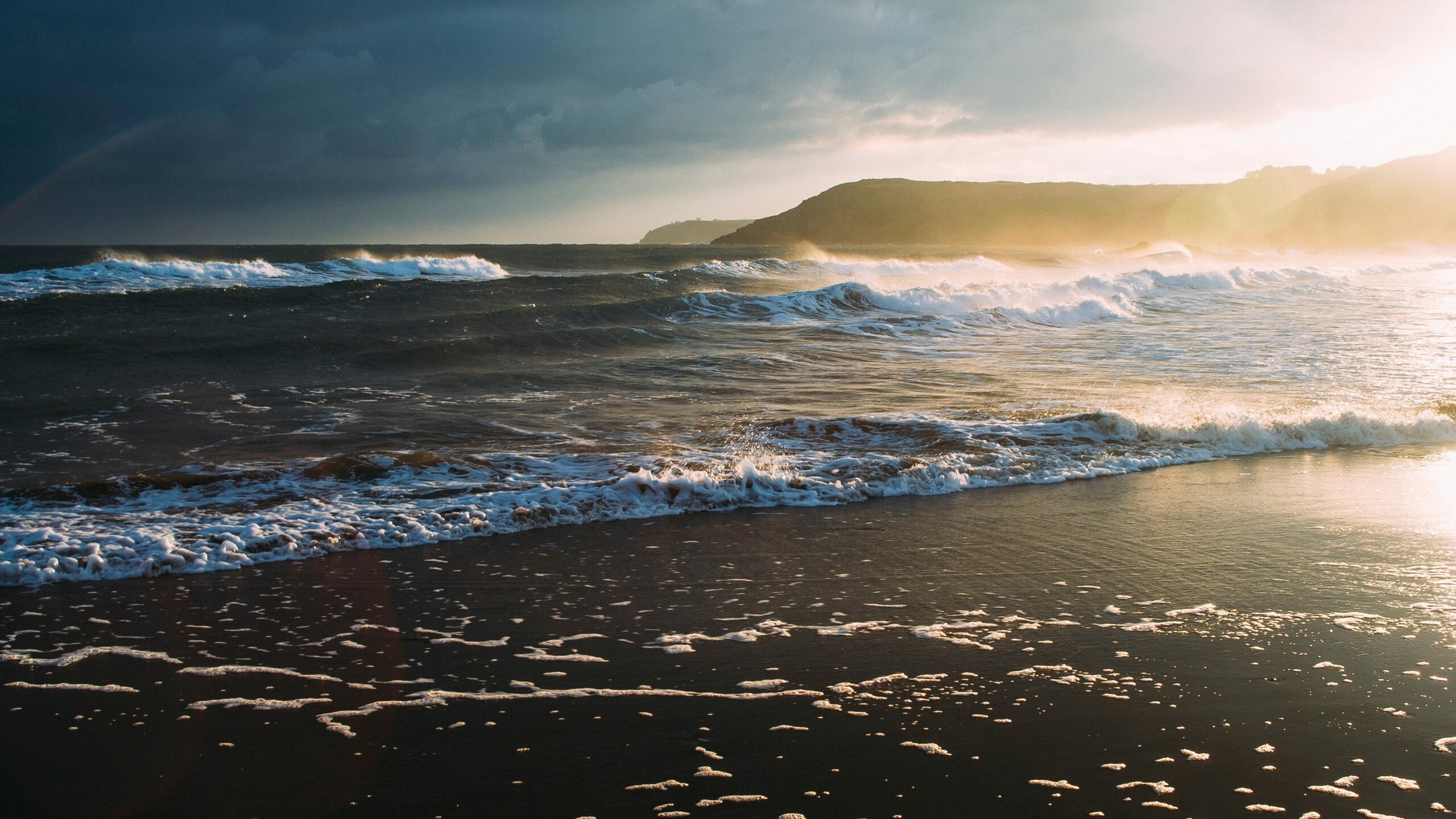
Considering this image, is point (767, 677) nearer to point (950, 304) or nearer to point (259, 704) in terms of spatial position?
point (259, 704)

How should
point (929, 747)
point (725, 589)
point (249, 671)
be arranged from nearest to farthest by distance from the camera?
1. point (929, 747)
2. point (249, 671)
3. point (725, 589)

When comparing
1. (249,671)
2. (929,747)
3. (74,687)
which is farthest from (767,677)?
(74,687)

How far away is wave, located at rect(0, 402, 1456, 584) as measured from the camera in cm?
611

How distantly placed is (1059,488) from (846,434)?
235cm

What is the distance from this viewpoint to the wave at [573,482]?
6105 millimetres

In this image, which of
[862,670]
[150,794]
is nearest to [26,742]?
[150,794]

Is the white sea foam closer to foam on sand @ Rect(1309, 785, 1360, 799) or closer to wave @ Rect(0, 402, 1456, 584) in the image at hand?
wave @ Rect(0, 402, 1456, 584)

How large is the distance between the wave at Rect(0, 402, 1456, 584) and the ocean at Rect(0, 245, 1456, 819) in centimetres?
5

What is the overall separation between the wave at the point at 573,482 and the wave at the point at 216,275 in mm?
17225

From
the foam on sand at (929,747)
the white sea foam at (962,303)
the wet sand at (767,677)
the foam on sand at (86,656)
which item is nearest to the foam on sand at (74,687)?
the wet sand at (767,677)

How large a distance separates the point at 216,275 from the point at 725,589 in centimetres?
2498

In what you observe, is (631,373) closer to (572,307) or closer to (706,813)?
(572,307)

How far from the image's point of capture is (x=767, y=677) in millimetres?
4055

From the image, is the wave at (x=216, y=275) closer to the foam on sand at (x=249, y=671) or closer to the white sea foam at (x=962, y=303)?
the white sea foam at (x=962, y=303)
